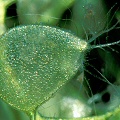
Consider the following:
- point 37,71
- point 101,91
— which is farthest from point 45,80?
point 101,91

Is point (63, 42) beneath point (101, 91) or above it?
above

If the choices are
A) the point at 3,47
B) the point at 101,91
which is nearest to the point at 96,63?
the point at 101,91

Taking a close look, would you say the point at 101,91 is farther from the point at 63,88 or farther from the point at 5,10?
the point at 5,10

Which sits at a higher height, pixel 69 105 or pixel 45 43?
pixel 45 43

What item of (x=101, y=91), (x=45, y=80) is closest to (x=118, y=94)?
(x=101, y=91)

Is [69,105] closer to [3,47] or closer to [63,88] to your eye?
[63,88]
